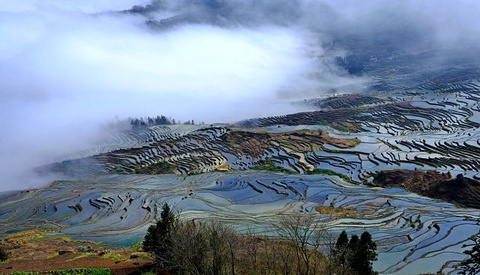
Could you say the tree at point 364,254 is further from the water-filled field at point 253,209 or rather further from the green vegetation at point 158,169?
the green vegetation at point 158,169

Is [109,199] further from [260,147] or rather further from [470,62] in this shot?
[470,62]

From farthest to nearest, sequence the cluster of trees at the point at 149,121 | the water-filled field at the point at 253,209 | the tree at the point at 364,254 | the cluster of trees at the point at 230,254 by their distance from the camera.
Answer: the cluster of trees at the point at 149,121 < the water-filled field at the point at 253,209 < the tree at the point at 364,254 < the cluster of trees at the point at 230,254

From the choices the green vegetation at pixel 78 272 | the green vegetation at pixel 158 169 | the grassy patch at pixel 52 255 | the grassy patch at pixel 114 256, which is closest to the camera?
the green vegetation at pixel 78 272

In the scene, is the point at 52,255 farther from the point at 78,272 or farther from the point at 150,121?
the point at 150,121

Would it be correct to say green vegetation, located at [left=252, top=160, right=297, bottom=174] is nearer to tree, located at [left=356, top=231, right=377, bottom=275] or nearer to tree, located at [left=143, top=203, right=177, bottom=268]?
tree, located at [left=143, top=203, right=177, bottom=268]

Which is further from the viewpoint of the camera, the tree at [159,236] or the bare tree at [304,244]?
the tree at [159,236]

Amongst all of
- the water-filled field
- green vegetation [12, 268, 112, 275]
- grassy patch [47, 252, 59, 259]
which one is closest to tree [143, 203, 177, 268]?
green vegetation [12, 268, 112, 275]

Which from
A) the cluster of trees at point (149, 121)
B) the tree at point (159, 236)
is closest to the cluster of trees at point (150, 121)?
the cluster of trees at point (149, 121)

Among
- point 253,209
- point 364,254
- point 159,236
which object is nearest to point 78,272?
point 159,236

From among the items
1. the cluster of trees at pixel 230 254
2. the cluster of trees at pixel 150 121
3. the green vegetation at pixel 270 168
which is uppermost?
the cluster of trees at pixel 150 121
